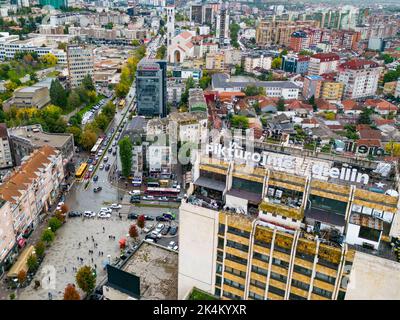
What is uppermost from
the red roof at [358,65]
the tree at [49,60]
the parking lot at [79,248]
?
the red roof at [358,65]

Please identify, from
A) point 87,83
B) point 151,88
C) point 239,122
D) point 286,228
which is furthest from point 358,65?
point 286,228

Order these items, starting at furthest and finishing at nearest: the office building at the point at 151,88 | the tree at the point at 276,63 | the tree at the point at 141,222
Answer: the tree at the point at 276,63, the office building at the point at 151,88, the tree at the point at 141,222

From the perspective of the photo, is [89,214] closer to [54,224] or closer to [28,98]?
[54,224]

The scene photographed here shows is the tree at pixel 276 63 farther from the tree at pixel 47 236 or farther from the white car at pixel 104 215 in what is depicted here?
the tree at pixel 47 236

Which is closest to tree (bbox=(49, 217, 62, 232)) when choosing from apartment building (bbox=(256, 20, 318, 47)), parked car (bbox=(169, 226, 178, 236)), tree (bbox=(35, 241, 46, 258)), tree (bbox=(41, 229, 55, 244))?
tree (bbox=(41, 229, 55, 244))

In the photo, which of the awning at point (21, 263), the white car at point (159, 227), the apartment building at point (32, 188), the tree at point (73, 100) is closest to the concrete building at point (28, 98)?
the tree at point (73, 100)

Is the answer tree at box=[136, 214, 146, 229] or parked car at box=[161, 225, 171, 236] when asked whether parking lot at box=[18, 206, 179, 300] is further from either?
tree at box=[136, 214, 146, 229]
